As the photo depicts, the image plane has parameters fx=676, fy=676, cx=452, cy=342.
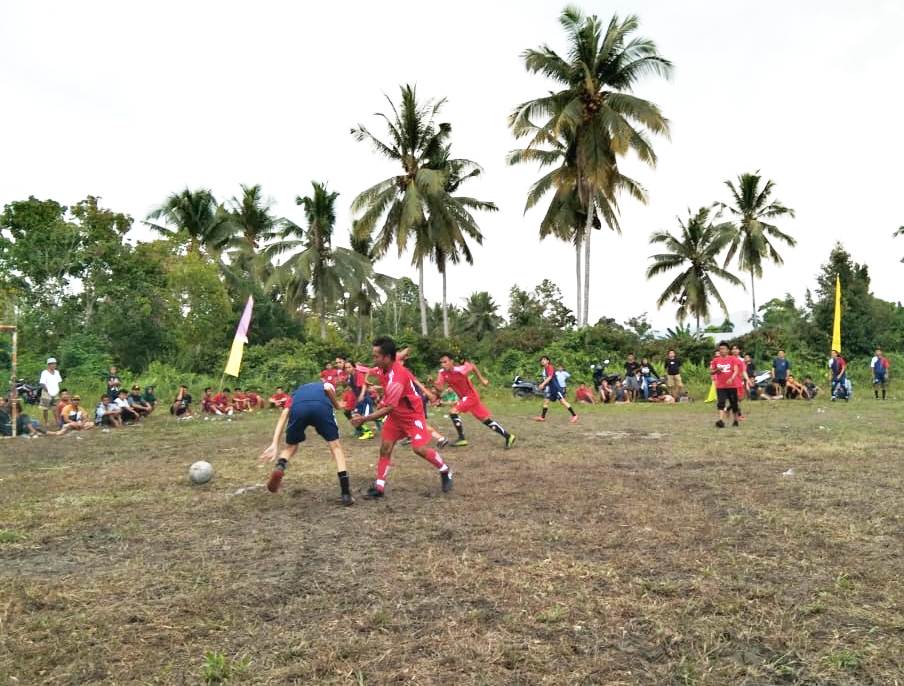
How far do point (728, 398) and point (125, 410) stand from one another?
1586 cm

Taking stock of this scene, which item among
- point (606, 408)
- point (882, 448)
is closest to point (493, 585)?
point (882, 448)

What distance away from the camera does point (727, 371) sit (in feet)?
47.9

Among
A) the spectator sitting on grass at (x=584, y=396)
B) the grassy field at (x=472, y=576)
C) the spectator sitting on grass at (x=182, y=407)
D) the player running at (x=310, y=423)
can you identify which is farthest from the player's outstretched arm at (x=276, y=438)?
the spectator sitting on grass at (x=584, y=396)

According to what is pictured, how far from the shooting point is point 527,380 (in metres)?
27.2

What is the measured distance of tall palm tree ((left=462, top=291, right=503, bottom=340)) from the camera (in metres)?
63.3

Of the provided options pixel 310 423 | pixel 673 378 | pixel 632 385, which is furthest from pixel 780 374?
pixel 310 423

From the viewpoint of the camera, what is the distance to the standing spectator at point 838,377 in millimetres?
22375

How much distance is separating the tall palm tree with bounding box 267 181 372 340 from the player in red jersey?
2899 cm

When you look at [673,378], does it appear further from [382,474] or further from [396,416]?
[382,474]

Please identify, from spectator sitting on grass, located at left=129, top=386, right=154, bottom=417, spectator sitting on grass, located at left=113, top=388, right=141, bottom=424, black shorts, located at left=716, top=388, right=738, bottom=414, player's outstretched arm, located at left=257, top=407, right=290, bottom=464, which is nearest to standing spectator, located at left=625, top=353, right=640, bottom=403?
black shorts, located at left=716, top=388, right=738, bottom=414

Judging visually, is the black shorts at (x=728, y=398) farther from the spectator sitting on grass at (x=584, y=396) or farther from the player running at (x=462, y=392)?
the spectator sitting on grass at (x=584, y=396)

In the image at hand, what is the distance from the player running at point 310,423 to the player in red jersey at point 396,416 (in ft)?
1.06

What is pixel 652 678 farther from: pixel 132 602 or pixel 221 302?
pixel 221 302

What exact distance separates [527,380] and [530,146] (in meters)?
10.8
